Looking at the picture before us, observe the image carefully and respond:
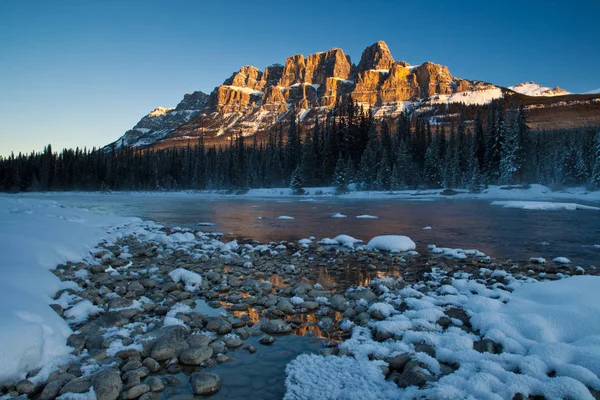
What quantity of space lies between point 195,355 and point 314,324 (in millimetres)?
1731

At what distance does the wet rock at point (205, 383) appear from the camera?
315cm

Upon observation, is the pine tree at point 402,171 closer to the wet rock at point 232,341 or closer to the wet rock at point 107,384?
the wet rock at point 232,341

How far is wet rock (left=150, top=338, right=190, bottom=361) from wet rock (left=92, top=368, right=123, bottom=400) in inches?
21.2

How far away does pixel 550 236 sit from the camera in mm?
12328

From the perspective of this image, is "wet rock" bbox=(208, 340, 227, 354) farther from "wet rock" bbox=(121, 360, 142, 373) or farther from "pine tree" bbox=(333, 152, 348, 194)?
"pine tree" bbox=(333, 152, 348, 194)

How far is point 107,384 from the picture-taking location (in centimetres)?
302

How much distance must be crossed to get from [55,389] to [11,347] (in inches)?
24.8

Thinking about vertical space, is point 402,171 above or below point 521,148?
below

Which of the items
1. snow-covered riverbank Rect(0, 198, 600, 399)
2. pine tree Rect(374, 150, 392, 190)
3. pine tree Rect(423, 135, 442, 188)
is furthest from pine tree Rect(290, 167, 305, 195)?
snow-covered riverbank Rect(0, 198, 600, 399)

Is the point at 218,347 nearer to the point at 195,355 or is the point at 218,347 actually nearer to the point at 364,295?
the point at 195,355

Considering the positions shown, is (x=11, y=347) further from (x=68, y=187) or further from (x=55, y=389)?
(x=68, y=187)

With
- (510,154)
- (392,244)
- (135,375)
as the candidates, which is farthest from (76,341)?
(510,154)

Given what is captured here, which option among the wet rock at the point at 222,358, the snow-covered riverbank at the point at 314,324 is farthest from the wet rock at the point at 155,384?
the wet rock at the point at 222,358

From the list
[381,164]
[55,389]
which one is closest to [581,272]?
[55,389]
